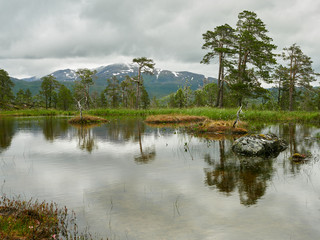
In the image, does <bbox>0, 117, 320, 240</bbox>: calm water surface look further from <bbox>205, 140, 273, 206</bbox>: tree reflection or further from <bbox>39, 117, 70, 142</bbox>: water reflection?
<bbox>39, 117, 70, 142</bbox>: water reflection

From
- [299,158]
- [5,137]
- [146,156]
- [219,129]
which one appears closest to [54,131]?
[5,137]

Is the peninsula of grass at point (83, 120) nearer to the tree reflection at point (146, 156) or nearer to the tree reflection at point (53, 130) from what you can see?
the tree reflection at point (53, 130)

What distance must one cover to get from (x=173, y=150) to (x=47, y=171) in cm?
545

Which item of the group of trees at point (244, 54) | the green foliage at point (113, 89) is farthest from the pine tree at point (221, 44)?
the green foliage at point (113, 89)

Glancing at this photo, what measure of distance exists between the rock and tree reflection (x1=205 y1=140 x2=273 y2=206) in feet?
2.54

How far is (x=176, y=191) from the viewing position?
5.71 m

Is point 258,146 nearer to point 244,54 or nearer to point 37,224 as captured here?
point 37,224

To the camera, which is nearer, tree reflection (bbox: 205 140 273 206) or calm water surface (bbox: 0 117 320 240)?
calm water surface (bbox: 0 117 320 240)

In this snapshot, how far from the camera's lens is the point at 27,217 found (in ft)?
13.5

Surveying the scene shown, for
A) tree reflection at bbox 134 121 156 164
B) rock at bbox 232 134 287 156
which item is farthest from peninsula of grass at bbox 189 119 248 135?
tree reflection at bbox 134 121 156 164

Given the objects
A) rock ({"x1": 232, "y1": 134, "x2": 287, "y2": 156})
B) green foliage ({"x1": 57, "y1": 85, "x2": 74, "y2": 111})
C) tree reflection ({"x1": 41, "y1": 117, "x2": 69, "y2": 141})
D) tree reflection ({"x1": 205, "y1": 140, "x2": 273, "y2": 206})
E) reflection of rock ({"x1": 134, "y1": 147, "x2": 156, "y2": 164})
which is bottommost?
tree reflection ({"x1": 41, "y1": 117, "x2": 69, "y2": 141})

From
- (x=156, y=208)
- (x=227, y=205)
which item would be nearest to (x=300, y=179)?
(x=227, y=205)

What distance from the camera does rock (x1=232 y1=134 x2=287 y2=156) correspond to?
32.0ft

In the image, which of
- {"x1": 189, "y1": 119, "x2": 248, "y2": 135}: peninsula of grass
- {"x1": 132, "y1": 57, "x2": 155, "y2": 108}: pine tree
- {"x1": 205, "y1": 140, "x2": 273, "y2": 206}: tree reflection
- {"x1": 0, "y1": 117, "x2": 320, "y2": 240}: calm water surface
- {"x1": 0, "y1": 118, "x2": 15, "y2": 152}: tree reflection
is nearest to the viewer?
{"x1": 0, "y1": 117, "x2": 320, "y2": 240}: calm water surface
